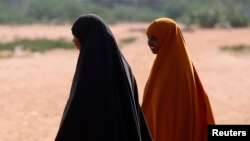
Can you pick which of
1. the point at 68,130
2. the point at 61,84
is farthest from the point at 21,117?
the point at 68,130

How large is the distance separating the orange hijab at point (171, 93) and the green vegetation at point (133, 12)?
28798mm

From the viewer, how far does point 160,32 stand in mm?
4566

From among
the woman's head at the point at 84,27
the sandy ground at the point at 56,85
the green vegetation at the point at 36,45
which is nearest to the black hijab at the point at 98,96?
the woman's head at the point at 84,27

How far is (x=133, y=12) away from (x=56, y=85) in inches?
1528

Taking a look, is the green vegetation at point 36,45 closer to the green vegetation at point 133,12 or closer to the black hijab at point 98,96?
the green vegetation at point 133,12

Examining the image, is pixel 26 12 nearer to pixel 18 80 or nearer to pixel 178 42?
pixel 18 80

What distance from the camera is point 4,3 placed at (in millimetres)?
52906

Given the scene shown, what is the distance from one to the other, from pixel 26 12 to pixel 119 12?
7.76 m

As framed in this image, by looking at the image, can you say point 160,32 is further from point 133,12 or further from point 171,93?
point 133,12

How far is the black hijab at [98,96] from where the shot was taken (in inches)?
126

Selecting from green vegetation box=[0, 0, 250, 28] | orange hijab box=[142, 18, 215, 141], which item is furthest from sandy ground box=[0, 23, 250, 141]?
green vegetation box=[0, 0, 250, 28]

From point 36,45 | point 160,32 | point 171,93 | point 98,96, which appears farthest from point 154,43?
point 36,45

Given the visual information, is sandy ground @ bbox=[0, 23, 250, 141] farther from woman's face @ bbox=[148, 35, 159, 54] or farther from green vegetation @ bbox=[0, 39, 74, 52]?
woman's face @ bbox=[148, 35, 159, 54]

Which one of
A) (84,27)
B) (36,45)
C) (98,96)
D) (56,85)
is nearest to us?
(98,96)
